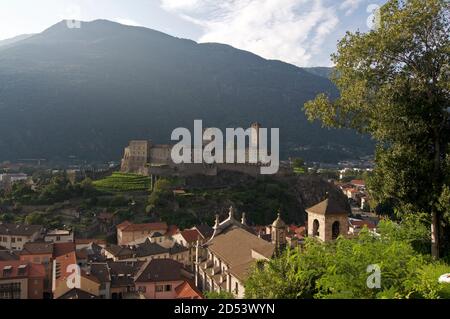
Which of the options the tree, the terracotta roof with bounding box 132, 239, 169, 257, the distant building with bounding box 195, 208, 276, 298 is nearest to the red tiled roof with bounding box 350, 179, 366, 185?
the terracotta roof with bounding box 132, 239, 169, 257

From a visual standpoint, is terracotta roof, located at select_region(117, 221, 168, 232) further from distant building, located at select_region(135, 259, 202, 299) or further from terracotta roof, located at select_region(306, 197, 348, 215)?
terracotta roof, located at select_region(306, 197, 348, 215)

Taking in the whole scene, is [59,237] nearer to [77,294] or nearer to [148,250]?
[148,250]

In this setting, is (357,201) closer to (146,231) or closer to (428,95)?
(146,231)

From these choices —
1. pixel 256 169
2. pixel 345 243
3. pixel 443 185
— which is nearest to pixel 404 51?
pixel 443 185

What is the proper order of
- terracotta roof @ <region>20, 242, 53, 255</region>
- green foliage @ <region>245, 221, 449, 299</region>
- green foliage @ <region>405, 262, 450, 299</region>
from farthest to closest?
terracotta roof @ <region>20, 242, 53, 255</region>, green foliage @ <region>245, 221, 449, 299</region>, green foliage @ <region>405, 262, 450, 299</region>

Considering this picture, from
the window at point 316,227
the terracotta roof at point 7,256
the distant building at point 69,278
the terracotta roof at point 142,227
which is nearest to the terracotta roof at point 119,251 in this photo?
the distant building at point 69,278

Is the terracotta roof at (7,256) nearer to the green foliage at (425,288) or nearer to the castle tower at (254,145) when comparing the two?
the green foliage at (425,288)

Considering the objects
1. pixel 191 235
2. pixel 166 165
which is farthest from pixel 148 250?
pixel 166 165
